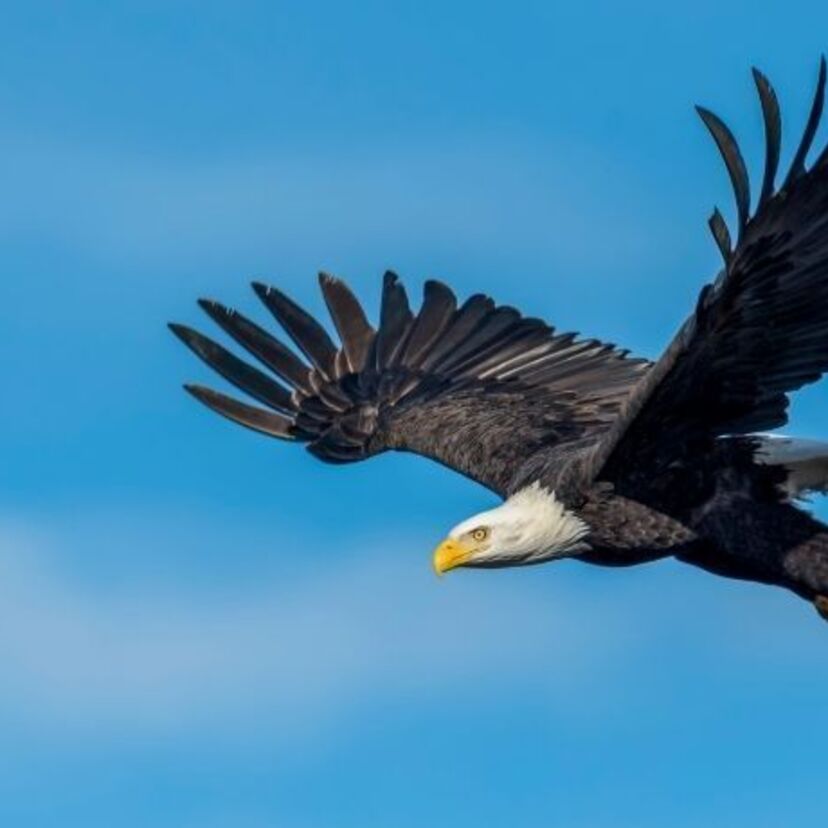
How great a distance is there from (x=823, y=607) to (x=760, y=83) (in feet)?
11.1

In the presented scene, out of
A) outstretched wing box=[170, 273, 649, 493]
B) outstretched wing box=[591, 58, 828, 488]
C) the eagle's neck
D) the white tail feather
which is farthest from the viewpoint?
outstretched wing box=[170, 273, 649, 493]

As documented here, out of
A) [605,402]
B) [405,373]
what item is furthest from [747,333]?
[405,373]

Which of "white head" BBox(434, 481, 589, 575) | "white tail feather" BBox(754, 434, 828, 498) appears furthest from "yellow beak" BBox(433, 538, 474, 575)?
"white tail feather" BBox(754, 434, 828, 498)

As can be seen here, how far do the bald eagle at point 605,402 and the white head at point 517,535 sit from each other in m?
0.01

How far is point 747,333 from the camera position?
15.2m

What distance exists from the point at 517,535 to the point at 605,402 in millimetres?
2666

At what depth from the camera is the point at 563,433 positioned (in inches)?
707

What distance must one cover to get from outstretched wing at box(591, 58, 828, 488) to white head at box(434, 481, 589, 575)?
361mm

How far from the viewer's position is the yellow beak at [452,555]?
16.4 meters

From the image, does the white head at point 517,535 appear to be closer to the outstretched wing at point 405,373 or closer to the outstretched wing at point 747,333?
the outstretched wing at point 747,333

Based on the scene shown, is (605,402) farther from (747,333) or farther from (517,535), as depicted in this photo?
(747,333)

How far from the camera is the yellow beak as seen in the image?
16391 mm

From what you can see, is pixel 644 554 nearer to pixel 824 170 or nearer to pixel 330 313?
pixel 824 170

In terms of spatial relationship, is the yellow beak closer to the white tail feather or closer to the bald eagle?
the bald eagle
